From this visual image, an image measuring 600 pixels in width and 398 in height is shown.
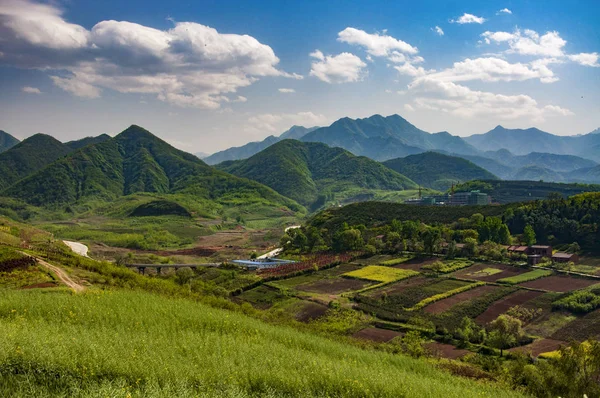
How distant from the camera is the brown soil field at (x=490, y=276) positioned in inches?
2529

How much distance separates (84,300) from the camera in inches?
1008

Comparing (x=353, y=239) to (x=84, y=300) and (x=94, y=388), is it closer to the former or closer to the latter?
(x=84, y=300)

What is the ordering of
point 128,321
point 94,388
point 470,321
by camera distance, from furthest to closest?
1. point 470,321
2. point 128,321
3. point 94,388

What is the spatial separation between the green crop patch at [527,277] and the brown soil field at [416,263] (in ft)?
46.2

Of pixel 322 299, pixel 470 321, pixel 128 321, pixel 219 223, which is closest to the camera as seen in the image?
pixel 128 321

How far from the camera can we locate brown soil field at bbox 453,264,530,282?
64244 millimetres

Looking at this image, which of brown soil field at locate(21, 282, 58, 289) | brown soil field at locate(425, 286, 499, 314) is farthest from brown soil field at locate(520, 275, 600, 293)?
brown soil field at locate(21, 282, 58, 289)

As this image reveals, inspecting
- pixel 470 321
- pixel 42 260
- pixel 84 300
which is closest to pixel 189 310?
pixel 84 300

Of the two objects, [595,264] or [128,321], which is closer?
[128,321]

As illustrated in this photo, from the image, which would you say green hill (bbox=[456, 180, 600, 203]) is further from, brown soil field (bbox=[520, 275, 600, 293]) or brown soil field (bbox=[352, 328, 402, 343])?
brown soil field (bbox=[352, 328, 402, 343])

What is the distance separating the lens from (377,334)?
44938 millimetres

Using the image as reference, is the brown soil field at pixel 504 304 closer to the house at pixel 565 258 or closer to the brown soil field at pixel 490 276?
the brown soil field at pixel 490 276

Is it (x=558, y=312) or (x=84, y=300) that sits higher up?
(x=84, y=300)

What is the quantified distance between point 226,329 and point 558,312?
1614 inches
